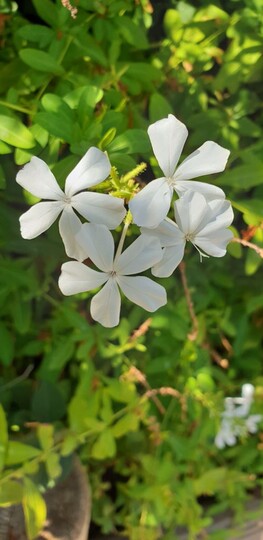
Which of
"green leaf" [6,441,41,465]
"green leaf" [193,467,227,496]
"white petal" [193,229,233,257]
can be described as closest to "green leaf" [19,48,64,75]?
"white petal" [193,229,233,257]

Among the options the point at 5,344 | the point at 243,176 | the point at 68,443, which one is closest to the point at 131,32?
the point at 243,176

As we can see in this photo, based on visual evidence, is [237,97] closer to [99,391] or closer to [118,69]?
[118,69]

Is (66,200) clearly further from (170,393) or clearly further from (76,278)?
(170,393)

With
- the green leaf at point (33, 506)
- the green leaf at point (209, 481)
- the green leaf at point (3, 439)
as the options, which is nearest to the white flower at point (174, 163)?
the green leaf at point (3, 439)

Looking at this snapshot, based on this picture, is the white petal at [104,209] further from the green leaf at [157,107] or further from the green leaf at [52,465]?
the green leaf at [52,465]

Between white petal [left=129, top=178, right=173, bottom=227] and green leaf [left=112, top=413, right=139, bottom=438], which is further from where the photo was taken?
green leaf [left=112, top=413, right=139, bottom=438]

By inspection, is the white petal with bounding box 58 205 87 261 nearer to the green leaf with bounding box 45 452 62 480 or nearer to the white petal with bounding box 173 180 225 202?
the white petal with bounding box 173 180 225 202

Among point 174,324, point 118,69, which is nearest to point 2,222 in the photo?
point 118,69
